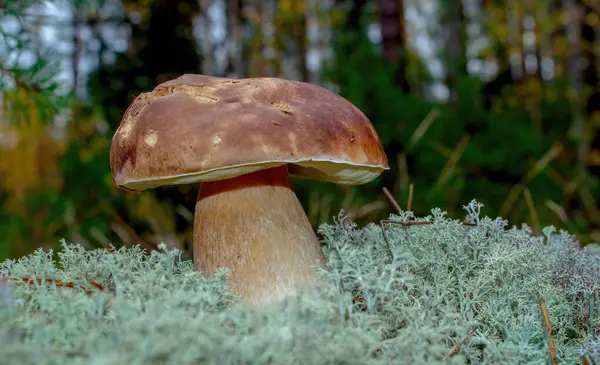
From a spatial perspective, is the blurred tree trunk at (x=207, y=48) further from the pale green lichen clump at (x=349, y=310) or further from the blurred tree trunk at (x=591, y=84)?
the blurred tree trunk at (x=591, y=84)

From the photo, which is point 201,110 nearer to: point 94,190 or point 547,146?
point 94,190

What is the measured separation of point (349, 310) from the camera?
0.71 m

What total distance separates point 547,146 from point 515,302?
93.2 inches

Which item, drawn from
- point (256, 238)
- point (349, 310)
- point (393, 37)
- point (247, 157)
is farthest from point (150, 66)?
point (349, 310)

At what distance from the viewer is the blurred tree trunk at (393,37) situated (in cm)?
277

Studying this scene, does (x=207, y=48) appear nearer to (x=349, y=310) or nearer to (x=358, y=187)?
(x=358, y=187)

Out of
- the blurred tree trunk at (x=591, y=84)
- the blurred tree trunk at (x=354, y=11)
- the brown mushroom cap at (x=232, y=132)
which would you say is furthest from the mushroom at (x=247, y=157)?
the blurred tree trunk at (x=591, y=84)

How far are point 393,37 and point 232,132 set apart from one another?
7.40 ft

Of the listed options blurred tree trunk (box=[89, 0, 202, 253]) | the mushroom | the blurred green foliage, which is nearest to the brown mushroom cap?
the mushroom

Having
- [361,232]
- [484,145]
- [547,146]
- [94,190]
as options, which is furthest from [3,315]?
[547,146]

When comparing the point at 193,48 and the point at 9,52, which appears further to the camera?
the point at 193,48

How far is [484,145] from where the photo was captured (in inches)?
103

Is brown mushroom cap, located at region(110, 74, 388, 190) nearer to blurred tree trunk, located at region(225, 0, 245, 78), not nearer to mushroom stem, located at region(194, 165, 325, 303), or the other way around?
mushroom stem, located at region(194, 165, 325, 303)

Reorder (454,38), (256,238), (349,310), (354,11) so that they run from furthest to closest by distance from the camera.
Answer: (454,38) < (354,11) < (256,238) < (349,310)
